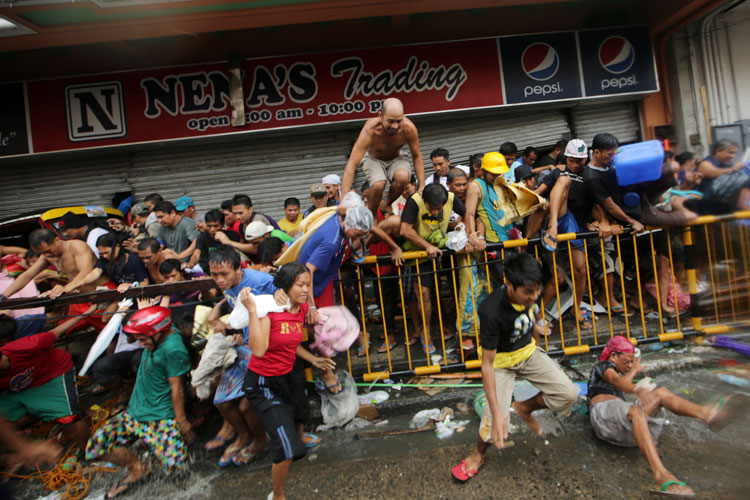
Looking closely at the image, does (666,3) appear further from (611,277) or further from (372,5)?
(611,277)

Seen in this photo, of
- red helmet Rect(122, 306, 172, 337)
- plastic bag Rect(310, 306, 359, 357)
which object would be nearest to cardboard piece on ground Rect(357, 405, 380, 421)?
plastic bag Rect(310, 306, 359, 357)

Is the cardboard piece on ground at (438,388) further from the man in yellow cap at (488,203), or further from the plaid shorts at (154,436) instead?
the plaid shorts at (154,436)

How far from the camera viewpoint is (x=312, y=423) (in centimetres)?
401

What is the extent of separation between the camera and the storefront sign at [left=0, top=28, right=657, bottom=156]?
7.53m

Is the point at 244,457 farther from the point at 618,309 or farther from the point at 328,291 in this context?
the point at 618,309

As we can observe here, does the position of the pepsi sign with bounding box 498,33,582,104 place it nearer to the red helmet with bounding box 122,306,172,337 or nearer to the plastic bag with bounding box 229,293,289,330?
the plastic bag with bounding box 229,293,289,330

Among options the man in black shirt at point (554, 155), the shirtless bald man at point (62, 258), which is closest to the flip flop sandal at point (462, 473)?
the shirtless bald man at point (62, 258)

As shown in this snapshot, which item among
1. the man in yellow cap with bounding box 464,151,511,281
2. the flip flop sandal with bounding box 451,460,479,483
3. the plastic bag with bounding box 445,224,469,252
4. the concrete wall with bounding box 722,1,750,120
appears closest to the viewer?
the flip flop sandal with bounding box 451,460,479,483

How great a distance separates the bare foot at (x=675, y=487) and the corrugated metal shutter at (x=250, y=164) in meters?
6.48

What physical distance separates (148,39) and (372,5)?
4.04 meters

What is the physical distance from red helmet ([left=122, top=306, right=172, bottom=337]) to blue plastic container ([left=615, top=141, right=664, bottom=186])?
4526 mm

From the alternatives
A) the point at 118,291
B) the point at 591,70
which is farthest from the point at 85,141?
the point at 591,70

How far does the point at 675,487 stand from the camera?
2.68 metres

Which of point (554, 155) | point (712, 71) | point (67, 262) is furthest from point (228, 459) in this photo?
point (712, 71)
